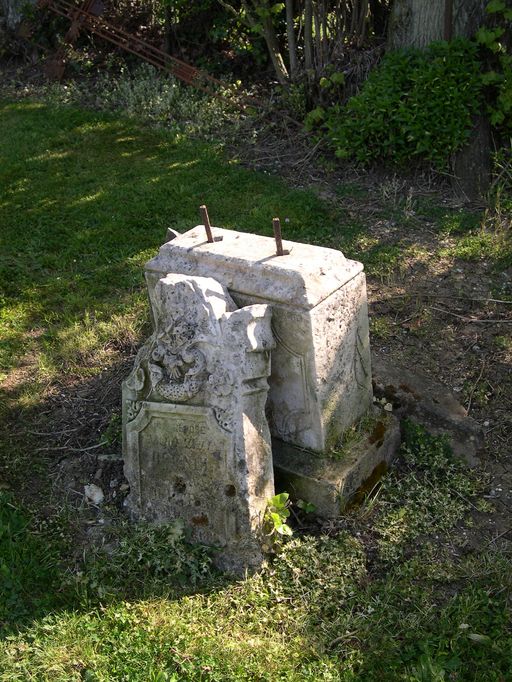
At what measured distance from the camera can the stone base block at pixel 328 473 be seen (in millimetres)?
3469

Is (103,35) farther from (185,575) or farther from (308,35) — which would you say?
(185,575)

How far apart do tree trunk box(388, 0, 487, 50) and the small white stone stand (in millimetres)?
4790

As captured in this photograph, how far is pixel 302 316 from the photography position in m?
3.22

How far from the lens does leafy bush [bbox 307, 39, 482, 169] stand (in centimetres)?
612

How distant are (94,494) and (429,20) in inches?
196

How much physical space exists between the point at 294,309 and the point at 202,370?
0.47 m

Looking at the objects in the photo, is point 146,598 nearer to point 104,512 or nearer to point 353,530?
point 104,512

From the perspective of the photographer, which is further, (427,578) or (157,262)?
(157,262)

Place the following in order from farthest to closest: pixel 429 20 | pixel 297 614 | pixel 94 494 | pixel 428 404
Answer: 1. pixel 429 20
2. pixel 428 404
3. pixel 94 494
4. pixel 297 614

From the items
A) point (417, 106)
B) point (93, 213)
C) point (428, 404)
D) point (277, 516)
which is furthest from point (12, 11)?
point (277, 516)

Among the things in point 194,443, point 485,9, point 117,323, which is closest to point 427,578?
point 194,443

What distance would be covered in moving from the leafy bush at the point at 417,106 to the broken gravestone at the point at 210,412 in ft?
11.8

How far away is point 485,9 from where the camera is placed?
6109 mm

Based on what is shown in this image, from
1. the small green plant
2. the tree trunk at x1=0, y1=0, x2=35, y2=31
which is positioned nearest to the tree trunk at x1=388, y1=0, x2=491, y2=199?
the small green plant
